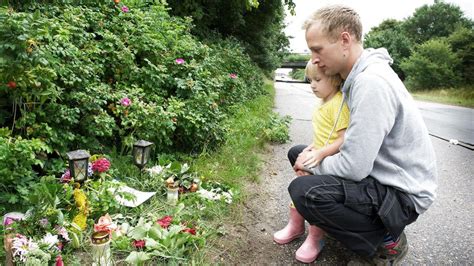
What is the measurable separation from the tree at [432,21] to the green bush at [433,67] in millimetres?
17328

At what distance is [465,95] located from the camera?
21.4 metres

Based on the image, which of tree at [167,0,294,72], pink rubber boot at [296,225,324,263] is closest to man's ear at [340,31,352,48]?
pink rubber boot at [296,225,324,263]

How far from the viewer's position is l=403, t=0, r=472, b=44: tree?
46.1 m

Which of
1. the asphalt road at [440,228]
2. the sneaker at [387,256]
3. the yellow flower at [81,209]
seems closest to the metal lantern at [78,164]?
the yellow flower at [81,209]

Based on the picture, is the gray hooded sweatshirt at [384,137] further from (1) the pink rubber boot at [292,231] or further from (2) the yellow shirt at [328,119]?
(1) the pink rubber boot at [292,231]

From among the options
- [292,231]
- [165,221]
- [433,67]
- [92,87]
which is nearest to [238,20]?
[92,87]

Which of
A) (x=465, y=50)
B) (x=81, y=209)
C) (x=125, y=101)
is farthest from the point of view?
(x=465, y=50)

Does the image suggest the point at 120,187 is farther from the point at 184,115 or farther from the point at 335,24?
the point at 335,24

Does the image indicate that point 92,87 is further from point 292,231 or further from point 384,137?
point 384,137

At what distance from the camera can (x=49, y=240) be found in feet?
5.39

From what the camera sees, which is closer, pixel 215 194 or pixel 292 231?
pixel 292 231

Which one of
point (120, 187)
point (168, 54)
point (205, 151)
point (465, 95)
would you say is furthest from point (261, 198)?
point (465, 95)

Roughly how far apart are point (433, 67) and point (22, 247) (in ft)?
114

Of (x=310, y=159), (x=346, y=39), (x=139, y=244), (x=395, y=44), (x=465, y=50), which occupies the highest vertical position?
(x=395, y=44)
